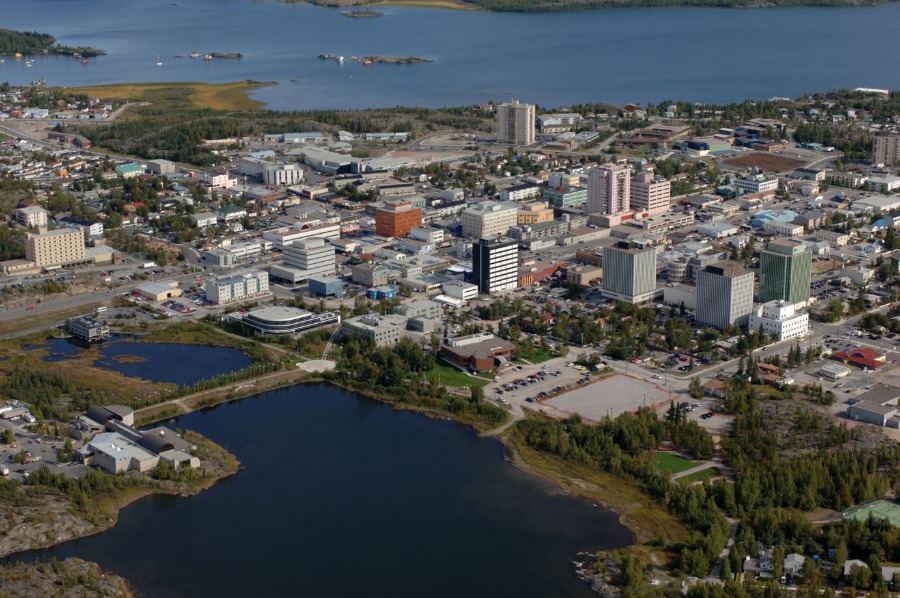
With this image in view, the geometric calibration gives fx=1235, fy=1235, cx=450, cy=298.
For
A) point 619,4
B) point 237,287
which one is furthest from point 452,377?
point 619,4

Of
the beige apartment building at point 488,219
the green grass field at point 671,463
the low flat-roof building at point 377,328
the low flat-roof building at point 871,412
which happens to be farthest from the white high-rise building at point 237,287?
the low flat-roof building at point 871,412

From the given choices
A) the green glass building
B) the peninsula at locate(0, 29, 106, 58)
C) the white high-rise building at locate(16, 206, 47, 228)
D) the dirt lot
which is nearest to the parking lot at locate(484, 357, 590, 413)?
the green glass building

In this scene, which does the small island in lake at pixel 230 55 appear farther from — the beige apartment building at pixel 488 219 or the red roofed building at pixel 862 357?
the red roofed building at pixel 862 357

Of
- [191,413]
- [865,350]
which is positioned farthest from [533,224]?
[191,413]

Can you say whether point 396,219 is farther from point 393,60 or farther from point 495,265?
point 393,60

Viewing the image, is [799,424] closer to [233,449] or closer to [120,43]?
[233,449]

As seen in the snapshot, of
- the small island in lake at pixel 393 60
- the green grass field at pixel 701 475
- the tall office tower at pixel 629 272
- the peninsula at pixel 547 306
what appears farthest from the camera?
the small island in lake at pixel 393 60
